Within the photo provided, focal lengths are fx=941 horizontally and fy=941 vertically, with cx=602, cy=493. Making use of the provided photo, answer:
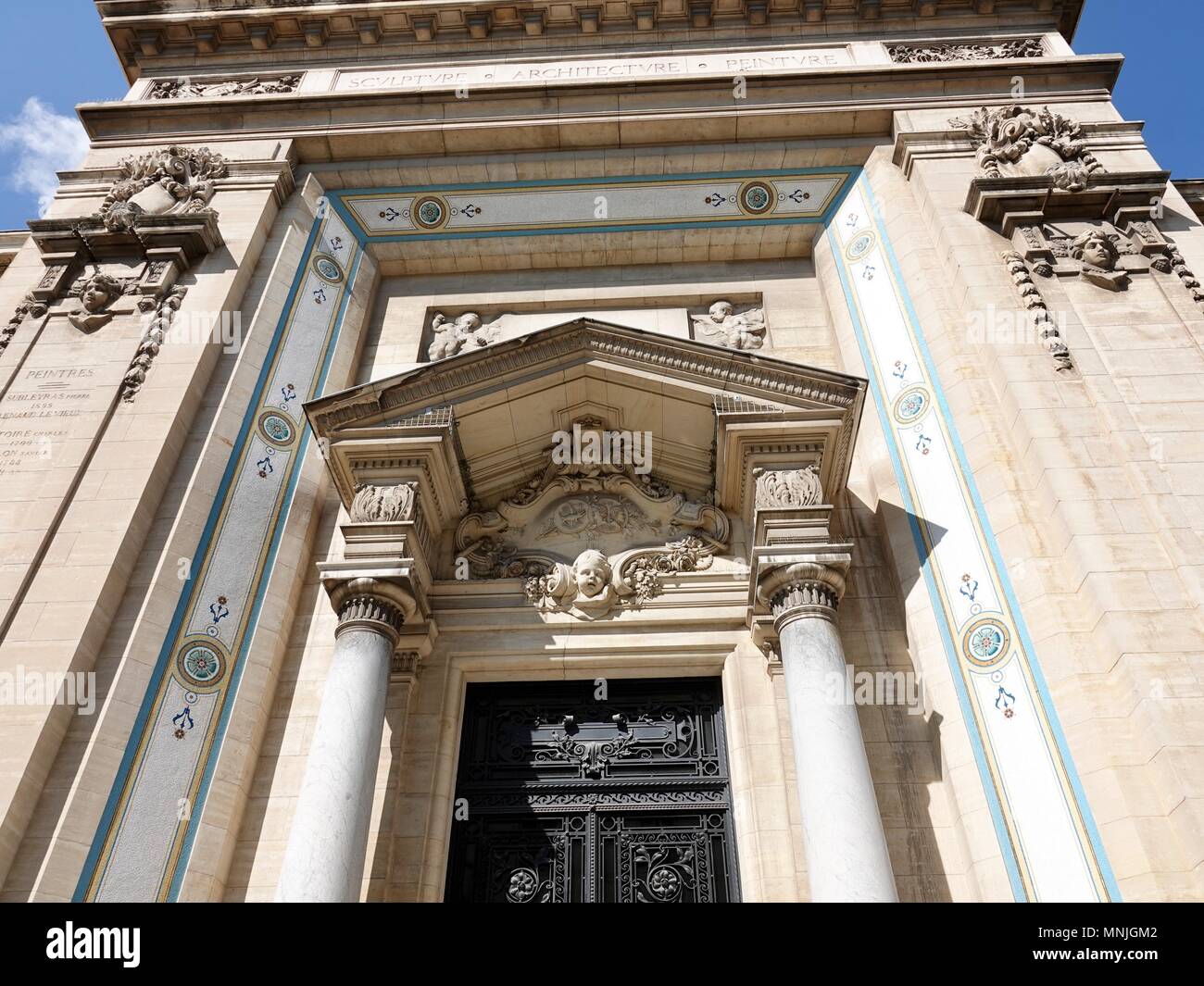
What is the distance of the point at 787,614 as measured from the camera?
832 cm

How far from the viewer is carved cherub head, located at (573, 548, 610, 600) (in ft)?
31.6

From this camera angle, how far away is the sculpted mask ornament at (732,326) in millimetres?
11898

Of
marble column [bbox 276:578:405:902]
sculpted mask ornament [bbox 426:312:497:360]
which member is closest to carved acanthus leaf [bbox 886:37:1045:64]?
sculpted mask ornament [bbox 426:312:497:360]

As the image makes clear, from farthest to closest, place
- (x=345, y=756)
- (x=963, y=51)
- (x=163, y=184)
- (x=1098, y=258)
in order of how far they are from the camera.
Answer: (x=963, y=51)
(x=163, y=184)
(x=1098, y=258)
(x=345, y=756)

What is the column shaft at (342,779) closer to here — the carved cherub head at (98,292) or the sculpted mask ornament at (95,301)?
the sculpted mask ornament at (95,301)

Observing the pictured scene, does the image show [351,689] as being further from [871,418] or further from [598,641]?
[871,418]

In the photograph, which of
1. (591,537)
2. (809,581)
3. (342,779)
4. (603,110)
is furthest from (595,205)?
(342,779)

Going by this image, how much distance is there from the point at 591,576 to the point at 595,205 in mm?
5827

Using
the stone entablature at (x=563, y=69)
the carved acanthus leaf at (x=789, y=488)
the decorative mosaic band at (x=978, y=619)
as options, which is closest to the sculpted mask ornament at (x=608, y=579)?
the carved acanthus leaf at (x=789, y=488)

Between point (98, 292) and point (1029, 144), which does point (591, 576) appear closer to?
point (98, 292)

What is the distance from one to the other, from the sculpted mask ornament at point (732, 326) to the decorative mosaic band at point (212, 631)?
15.5 feet

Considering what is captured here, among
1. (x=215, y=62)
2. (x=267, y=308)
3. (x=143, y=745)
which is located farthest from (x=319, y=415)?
(x=215, y=62)

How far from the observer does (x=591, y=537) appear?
10266mm
